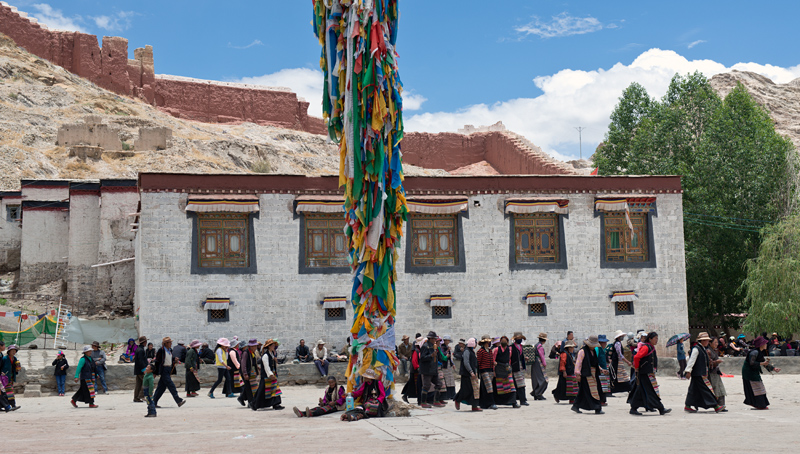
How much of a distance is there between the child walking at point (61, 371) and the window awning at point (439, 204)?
9508 millimetres

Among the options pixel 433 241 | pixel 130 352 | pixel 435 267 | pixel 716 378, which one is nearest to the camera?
pixel 716 378

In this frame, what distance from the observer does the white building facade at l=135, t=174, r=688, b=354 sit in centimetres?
2064

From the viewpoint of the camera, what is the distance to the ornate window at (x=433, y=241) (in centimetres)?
2192

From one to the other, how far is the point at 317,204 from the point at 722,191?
17.6 meters

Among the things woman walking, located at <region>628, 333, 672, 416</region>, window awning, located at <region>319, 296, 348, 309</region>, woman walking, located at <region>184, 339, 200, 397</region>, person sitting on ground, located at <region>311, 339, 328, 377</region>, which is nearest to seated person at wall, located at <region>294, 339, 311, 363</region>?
person sitting on ground, located at <region>311, 339, 328, 377</region>

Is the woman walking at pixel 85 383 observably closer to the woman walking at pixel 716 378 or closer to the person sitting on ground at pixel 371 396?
the person sitting on ground at pixel 371 396

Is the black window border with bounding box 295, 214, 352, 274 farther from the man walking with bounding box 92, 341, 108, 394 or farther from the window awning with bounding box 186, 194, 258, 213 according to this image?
the man walking with bounding box 92, 341, 108, 394

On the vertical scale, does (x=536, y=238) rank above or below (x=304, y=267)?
above

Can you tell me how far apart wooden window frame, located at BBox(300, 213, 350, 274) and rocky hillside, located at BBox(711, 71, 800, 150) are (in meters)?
36.6

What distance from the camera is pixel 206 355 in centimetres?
1909

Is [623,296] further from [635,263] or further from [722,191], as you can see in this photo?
[722,191]

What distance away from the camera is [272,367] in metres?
13.8

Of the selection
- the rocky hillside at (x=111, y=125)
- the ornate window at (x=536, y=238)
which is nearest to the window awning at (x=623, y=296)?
the ornate window at (x=536, y=238)

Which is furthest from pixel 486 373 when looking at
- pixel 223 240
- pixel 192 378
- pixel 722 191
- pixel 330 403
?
pixel 722 191
